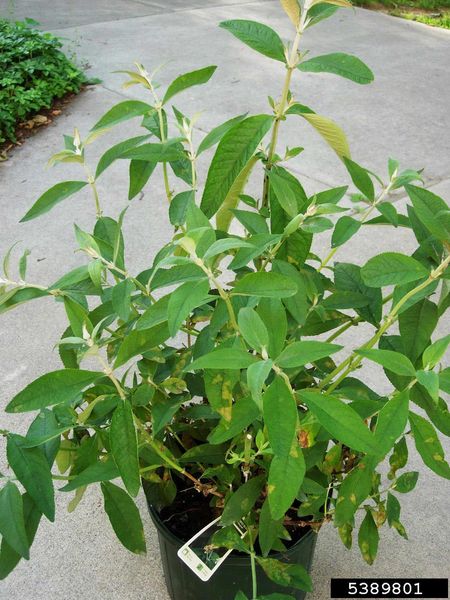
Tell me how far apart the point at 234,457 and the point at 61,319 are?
49.6 inches

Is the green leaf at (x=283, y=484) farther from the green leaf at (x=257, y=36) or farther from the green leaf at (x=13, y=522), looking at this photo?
the green leaf at (x=257, y=36)

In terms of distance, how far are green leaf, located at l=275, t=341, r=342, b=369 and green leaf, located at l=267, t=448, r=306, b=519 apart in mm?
106

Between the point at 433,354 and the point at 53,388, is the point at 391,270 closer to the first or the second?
the point at 433,354

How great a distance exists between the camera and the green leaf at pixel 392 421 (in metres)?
0.75

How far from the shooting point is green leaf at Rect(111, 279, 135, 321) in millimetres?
820

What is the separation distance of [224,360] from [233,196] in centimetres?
38

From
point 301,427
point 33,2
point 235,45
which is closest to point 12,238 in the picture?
point 301,427

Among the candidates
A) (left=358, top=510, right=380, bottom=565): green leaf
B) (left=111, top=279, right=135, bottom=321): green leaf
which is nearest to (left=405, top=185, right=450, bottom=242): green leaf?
(left=111, top=279, right=135, bottom=321): green leaf

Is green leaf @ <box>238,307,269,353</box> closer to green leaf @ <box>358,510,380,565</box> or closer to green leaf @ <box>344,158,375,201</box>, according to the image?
green leaf @ <box>344,158,375,201</box>

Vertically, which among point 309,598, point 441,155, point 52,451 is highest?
point 52,451

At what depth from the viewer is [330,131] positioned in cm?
92

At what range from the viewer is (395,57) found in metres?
4.28

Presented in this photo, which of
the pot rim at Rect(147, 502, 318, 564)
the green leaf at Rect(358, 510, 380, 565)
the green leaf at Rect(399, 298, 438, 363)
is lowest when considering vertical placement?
the pot rim at Rect(147, 502, 318, 564)

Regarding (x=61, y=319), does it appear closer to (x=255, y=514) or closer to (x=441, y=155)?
(x=255, y=514)
